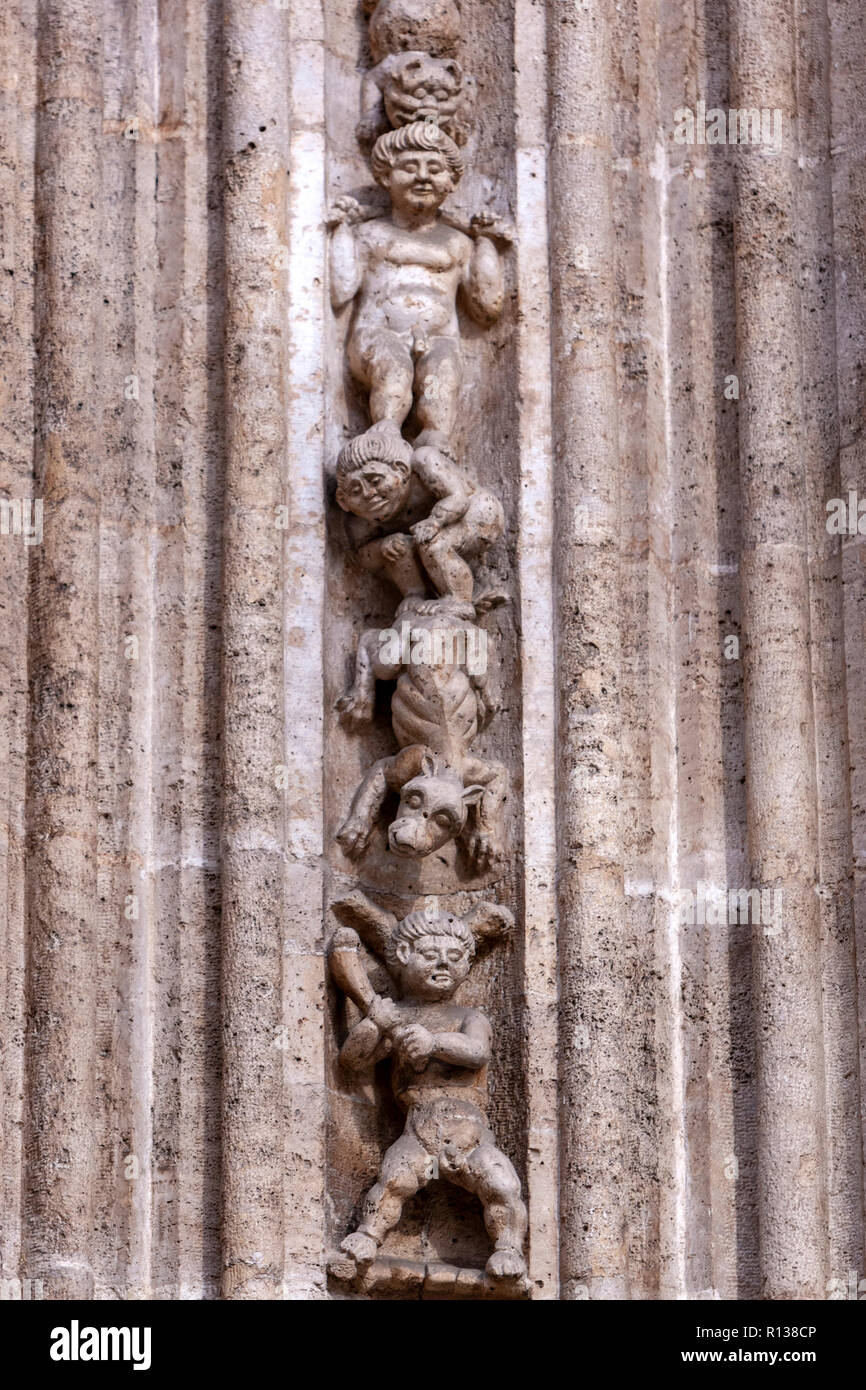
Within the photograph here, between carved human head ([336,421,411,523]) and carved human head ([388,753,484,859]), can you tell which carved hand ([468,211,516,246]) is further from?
carved human head ([388,753,484,859])

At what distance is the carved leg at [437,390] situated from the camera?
5906mm

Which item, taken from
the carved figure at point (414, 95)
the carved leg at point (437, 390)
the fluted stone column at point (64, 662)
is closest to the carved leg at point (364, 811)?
the fluted stone column at point (64, 662)

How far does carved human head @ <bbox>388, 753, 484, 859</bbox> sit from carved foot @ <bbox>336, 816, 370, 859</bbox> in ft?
0.22

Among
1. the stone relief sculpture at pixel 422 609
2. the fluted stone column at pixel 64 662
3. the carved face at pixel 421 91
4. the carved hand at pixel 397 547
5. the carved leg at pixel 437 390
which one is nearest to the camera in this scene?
the fluted stone column at pixel 64 662

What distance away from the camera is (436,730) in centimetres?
570

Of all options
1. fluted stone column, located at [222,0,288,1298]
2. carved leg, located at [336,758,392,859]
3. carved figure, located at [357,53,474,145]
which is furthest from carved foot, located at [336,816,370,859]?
carved figure, located at [357,53,474,145]

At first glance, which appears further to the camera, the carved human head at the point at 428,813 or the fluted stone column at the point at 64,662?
the carved human head at the point at 428,813

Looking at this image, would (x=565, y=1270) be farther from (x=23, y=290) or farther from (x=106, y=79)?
(x=106, y=79)

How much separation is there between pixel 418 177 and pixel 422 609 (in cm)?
92

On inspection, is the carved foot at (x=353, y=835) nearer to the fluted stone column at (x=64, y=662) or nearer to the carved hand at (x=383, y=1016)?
the carved hand at (x=383, y=1016)

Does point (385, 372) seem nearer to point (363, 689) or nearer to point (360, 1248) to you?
point (363, 689)

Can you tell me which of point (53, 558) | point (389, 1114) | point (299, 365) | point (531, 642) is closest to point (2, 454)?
point (53, 558)

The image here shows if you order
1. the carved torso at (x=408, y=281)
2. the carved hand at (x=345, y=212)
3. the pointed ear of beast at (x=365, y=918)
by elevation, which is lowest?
the pointed ear of beast at (x=365, y=918)

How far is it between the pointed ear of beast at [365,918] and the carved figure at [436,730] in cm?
10
